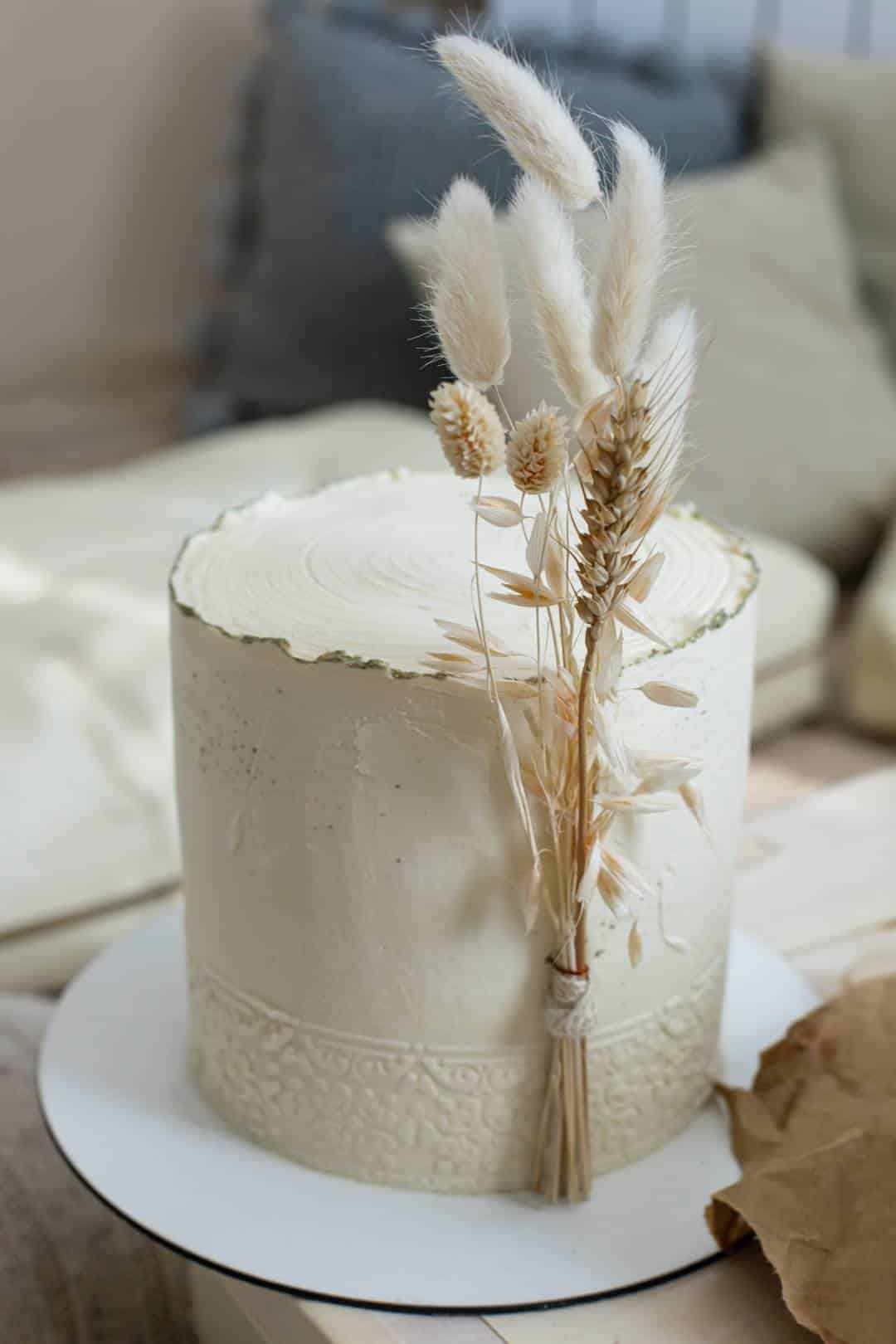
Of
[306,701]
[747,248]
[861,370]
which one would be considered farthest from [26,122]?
[306,701]

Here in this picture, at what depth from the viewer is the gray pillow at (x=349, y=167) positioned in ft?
5.52

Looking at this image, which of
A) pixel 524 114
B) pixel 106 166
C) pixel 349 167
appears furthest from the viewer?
pixel 106 166

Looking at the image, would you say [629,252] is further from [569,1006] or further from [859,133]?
[859,133]

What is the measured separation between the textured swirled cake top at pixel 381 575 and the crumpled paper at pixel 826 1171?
217 millimetres

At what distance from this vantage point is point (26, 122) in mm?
1893

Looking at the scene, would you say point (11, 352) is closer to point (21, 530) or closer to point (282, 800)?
point (21, 530)

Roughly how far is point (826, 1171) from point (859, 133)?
1.50 m

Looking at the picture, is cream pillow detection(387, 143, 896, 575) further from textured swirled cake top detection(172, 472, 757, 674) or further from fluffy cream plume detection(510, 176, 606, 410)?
fluffy cream plume detection(510, 176, 606, 410)

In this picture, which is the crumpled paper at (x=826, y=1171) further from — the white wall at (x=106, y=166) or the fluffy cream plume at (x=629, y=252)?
the white wall at (x=106, y=166)

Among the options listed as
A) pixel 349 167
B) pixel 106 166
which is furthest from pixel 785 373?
pixel 106 166

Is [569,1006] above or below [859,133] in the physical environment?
below

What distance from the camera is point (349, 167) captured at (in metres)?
1.70

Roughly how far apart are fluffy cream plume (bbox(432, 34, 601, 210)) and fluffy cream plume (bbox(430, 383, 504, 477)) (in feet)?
0.26

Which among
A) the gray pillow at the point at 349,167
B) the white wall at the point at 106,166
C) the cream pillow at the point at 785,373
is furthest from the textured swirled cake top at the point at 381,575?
the white wall at the point at 106,166
